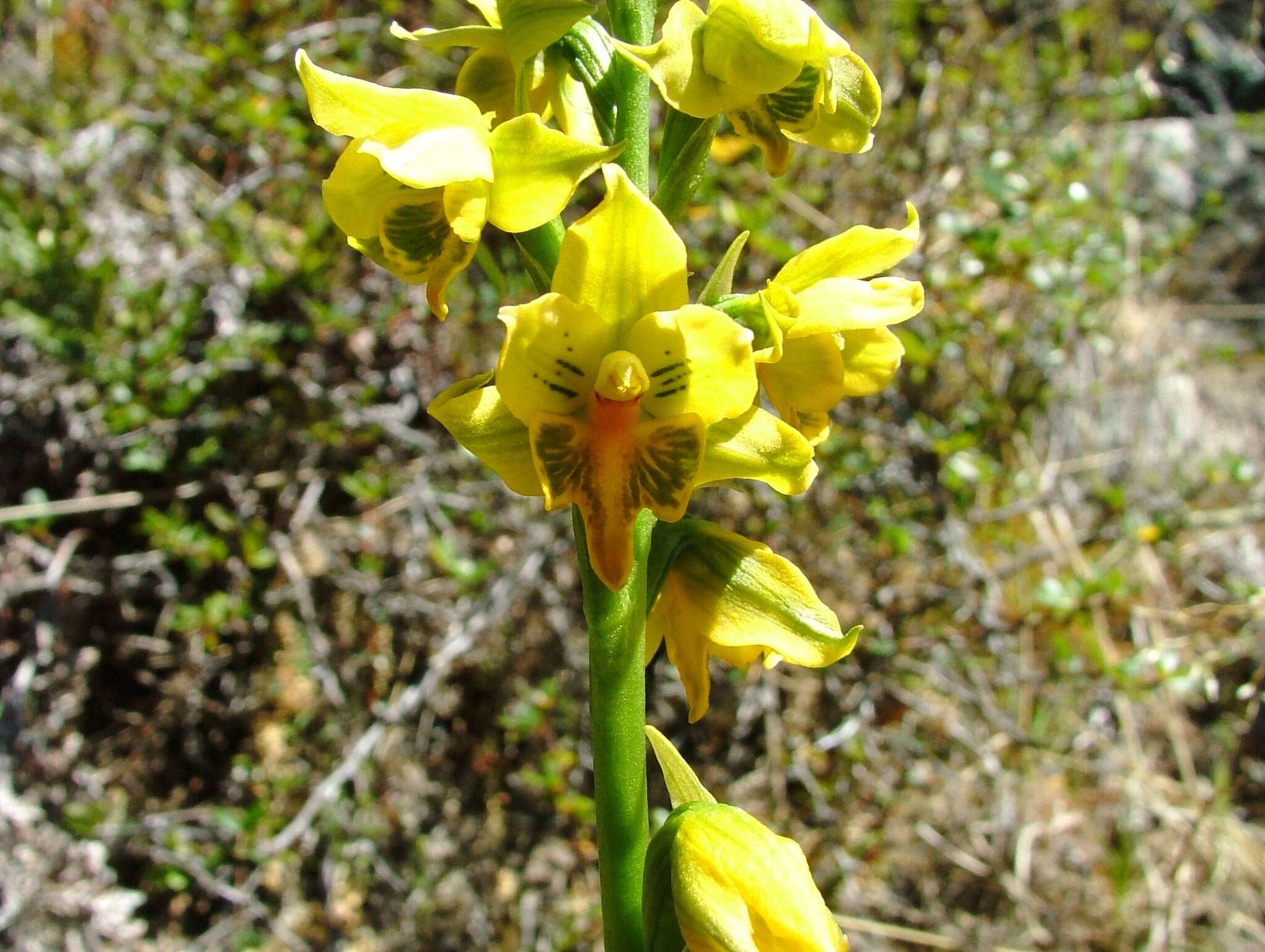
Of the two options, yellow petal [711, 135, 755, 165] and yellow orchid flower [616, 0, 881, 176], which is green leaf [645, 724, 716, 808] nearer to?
yellow orchid flower [616, 0, 881, 176]

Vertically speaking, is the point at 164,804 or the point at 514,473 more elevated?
the point at 514,473

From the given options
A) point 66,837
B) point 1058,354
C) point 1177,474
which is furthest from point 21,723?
point 1177,474

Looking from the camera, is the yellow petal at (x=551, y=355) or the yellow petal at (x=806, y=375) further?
the yellow petal at (x=806, y=375)

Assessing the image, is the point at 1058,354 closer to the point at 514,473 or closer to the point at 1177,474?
the point at 1177,474

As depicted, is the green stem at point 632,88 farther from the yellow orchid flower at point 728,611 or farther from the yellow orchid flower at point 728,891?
the yellow orchid flower at point 728,891

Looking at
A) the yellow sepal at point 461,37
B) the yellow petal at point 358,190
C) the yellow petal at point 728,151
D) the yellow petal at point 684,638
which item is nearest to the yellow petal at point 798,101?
the yellow sepal at point 461,37

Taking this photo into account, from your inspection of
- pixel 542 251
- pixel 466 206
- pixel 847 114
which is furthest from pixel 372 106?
pixel 847 114
